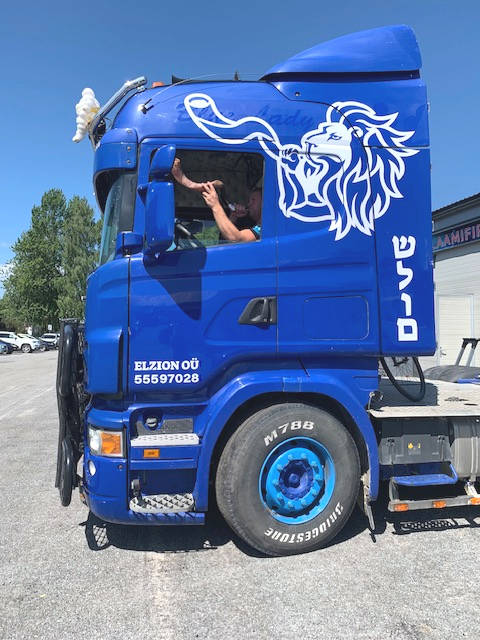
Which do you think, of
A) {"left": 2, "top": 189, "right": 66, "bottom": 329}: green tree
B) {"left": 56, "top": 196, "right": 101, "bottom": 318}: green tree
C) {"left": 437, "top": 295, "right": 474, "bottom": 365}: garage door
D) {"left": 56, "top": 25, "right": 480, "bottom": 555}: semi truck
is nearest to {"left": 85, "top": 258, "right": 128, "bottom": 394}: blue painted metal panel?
{"left": 56, "top": 25, "right": 480, "bottom": 555}: semi truck

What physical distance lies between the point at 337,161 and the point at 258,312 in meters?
1.30

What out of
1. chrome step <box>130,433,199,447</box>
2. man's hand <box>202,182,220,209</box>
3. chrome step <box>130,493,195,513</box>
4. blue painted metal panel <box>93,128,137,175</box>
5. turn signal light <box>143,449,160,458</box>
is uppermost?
blue painted metal panel <box>93,128,137,175</box>

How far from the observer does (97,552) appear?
3.67 meters

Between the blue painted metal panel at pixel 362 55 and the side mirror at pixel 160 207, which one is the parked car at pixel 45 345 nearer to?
the side mirror at pixel 160 207

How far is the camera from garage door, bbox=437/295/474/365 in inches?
501

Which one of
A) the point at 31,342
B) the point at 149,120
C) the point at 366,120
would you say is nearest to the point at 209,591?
the point at 149,120

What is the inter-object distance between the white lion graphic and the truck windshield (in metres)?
0.71

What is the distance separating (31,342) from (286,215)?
4565cm

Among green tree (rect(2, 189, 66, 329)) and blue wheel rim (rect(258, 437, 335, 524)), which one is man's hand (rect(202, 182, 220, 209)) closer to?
blue wheel rim (rect(258, 437, 335, 524))

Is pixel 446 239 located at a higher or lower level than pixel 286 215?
higher

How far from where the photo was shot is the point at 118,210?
3619 mm

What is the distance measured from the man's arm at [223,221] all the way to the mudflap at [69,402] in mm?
1453

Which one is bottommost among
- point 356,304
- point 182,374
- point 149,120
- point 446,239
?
point 182,374

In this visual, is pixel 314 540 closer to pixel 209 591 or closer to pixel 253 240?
pixel 209 591
